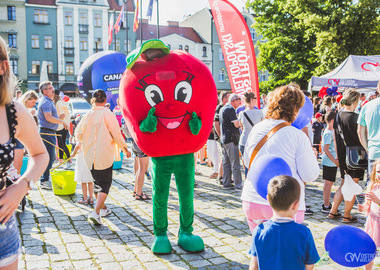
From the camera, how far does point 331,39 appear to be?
2192 centimetres

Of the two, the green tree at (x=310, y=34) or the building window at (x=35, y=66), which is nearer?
the green tree at (x=310, y=34)

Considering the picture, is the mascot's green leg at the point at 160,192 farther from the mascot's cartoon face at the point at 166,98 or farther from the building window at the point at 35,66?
the building window at the point at 35,66

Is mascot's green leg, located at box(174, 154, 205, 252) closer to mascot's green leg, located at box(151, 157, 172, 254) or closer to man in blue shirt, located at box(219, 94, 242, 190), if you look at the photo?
mascot's green leg, located at box(151, 157, 172, 254)

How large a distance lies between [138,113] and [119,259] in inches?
60.9

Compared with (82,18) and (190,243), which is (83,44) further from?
(190,243)

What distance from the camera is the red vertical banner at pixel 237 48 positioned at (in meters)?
7.88

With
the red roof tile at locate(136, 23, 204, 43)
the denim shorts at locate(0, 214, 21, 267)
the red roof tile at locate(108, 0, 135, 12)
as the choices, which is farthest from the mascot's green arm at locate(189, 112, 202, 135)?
the red roof tile at locate(108, 0, 135, 12)

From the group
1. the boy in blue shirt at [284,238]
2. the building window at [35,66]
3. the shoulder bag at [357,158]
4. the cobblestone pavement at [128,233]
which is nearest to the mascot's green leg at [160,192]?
the cobblestone pavement at [128,233]

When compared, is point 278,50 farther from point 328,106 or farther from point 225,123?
point 225,123

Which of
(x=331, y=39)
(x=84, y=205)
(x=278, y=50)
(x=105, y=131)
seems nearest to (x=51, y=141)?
(x=84, y=205)

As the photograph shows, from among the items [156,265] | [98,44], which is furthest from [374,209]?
[98,44]

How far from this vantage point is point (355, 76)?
13648 mm

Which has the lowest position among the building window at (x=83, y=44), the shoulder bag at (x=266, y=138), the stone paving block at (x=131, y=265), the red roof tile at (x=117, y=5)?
the stone paving block at (x=131, y=265)

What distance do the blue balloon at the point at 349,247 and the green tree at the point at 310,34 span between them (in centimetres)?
2129
